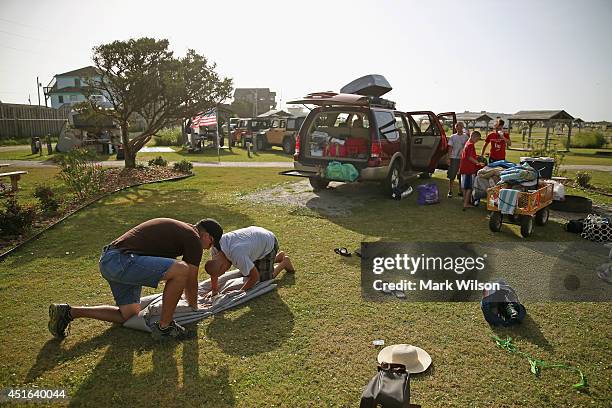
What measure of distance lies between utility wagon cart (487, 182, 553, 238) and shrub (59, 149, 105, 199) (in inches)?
332

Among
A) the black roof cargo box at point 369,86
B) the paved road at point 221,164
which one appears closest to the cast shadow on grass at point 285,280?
the black roof cargo box at point 369,86

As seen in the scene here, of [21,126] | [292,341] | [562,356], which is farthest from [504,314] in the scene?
[21,126]

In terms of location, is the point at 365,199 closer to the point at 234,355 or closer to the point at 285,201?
the point at 285,201

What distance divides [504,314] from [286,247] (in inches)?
125

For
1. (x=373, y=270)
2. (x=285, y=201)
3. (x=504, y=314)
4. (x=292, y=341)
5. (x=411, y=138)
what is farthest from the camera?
(x=411, y=138)

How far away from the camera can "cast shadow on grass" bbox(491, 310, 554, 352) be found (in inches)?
144

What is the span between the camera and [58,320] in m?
3.69

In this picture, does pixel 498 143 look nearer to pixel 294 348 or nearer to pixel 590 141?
pixel 294 348

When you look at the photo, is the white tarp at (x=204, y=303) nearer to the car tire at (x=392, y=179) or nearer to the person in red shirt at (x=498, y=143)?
the car tire at (x=392, y=179)

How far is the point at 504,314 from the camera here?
4047mm

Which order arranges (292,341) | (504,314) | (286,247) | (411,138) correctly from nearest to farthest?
1. (292,341)
2. (504,314)
3. (286,247)
4. (411,138)

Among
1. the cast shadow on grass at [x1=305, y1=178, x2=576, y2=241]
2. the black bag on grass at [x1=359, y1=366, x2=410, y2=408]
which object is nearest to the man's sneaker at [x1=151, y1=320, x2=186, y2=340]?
the black bag on grass at [x1=359, y1=366, x2=410, y2=408]

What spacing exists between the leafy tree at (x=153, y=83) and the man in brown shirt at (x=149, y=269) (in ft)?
32.3

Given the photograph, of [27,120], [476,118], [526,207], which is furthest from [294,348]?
[476,118]
